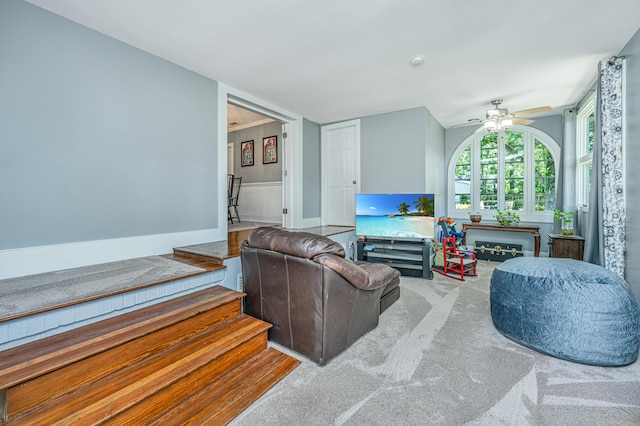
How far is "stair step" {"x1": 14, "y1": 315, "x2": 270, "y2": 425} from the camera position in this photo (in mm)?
1205

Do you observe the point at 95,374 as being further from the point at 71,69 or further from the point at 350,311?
the point at 71,69

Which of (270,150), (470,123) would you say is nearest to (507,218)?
(470,123)

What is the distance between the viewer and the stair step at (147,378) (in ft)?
3.95

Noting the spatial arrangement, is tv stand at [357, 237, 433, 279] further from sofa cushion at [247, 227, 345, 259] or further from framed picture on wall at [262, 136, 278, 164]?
framed picture on wall at [262, 136, 278, 164]

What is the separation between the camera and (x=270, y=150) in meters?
5.66

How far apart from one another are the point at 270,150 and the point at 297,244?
420cm

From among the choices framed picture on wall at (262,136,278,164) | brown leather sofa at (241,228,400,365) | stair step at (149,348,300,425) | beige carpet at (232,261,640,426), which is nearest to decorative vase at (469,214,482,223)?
beige carpet at (232,261,640,426)

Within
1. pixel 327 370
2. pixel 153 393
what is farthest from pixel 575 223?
pixel 153 393

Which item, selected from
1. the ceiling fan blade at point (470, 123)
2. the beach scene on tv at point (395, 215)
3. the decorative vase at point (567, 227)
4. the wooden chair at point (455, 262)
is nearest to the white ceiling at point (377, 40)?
the ceiling fan blade at point (470, 123)

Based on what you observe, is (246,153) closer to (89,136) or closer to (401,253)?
(89,136)

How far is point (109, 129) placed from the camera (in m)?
2.51

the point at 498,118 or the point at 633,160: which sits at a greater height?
the point at 498,118

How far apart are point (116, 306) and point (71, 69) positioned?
203 cm

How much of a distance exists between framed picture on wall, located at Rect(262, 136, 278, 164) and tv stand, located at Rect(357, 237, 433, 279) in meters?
2.64
